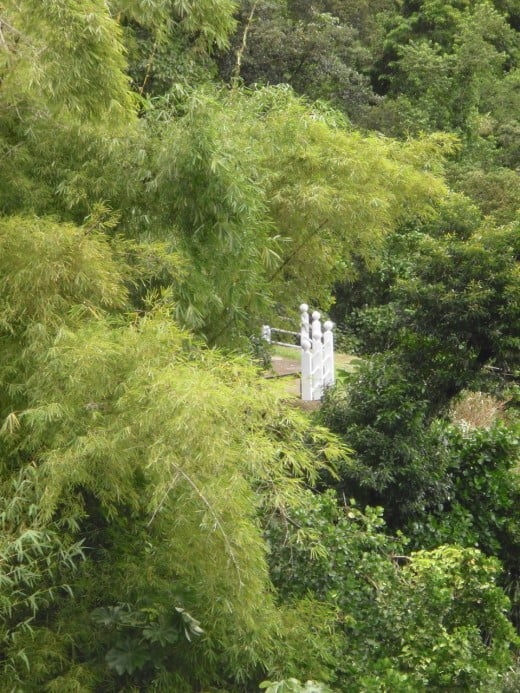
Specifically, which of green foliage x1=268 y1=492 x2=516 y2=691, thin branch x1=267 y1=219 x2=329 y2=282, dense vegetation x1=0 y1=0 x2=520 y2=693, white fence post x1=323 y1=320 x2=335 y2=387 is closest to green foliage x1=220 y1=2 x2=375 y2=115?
white fence post x1=323 y1=320 x2=335 y2=387

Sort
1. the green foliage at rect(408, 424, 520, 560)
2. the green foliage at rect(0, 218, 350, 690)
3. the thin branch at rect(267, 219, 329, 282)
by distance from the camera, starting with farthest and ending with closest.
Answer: the green foliage at rect(408, 424, 520, 560) → the thin branch at rect(267, 219, 329, 282) → the green foliage at rect(0, 218, 350, 690)

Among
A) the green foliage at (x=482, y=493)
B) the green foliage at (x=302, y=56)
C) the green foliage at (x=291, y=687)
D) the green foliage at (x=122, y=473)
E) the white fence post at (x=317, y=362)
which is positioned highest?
the green foliage at (x=302, y=56)

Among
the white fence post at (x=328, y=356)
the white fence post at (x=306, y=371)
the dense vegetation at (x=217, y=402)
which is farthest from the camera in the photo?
the white fence post at (x=328, y=356)

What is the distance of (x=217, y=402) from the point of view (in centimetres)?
384

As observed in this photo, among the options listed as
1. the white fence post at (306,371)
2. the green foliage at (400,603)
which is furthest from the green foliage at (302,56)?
the green foliage at (400,603)

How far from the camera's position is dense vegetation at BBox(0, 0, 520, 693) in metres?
4.04

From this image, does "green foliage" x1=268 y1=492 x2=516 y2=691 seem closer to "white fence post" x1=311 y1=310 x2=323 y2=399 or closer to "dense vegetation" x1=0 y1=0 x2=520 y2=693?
"dense vegetation" x1=0 y1=0 x2=520 y2=693

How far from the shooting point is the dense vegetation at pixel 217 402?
13.3ft

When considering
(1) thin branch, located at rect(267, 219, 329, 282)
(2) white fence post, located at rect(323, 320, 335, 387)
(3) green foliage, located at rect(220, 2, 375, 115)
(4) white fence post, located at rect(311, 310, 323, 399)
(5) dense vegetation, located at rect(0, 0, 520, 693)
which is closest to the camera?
(5) dense vegetation, located at rect(0, 0, 520, 693)

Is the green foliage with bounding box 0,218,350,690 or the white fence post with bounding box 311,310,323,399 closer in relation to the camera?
the green foliage with bounding box 0,218,350,690

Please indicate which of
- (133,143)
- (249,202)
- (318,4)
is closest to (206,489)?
(249,202)

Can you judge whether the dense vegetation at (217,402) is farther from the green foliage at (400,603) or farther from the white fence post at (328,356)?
the white fence post at (328,356)

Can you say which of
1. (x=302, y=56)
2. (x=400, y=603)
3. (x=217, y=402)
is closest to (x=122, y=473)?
(x=217, y=402)

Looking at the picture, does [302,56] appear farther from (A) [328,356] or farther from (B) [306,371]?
(B) [306,371]
